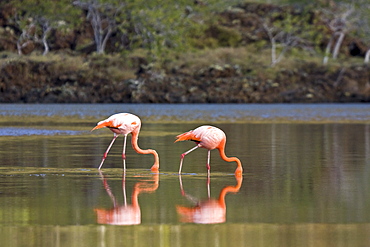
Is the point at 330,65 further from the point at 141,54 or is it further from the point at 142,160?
the point at 142,160

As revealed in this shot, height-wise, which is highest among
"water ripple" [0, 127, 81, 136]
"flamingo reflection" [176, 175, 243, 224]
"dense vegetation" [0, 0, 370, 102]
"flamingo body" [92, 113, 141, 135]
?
"dense vegetation" [0, 0, 370, 102]

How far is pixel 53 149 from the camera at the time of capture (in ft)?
60.7

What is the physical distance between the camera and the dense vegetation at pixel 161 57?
6444 cm

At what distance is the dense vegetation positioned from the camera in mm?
64438

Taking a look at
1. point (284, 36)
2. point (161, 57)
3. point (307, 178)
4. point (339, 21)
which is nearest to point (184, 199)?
point (307, 178)

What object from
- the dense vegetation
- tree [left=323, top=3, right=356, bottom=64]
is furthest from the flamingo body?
tree [left=323, top=3, right=356, bottom=64]

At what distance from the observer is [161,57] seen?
68.2m

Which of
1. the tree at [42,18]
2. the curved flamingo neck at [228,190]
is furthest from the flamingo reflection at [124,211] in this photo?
the tree at [42,18]

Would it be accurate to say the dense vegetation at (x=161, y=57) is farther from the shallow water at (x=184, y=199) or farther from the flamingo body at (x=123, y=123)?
the flamingo body at (x=123, y=123)

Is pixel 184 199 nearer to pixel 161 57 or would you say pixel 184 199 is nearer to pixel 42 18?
pixel 161 57

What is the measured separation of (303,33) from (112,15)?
16.2 meters

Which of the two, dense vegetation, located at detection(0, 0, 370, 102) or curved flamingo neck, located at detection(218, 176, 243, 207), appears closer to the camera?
curved flamingo neck, located at detection(218, 176, 243, 207)

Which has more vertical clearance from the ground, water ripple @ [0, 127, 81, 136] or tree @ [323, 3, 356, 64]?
tree @ [323, 3, 356, 64]

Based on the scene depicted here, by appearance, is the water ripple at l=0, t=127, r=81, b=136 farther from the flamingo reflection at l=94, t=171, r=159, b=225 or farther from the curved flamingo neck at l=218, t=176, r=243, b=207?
the flamingo reflection at l=94, t=171, r=159, b=225
